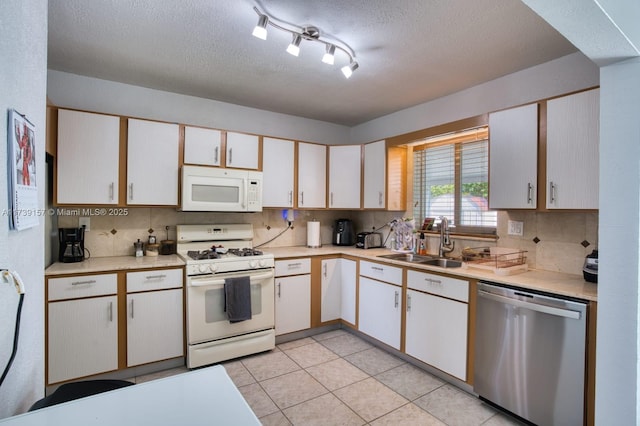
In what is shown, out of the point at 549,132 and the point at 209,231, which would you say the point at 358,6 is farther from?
the point at 209,231

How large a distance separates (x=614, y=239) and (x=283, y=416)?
2.08 meters

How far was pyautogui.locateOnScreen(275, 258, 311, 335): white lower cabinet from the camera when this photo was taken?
3154 mm

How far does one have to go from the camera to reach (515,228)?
262cm

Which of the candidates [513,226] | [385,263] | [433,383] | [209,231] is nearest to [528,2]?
[513,226]

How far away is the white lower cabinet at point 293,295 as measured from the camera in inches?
124

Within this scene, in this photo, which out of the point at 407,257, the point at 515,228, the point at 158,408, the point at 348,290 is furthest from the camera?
the point at 348,290

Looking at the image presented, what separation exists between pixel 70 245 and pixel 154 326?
92 cm

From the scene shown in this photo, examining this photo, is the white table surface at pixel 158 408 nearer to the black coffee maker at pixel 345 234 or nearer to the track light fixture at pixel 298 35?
the track light fixture at pixel 298 35

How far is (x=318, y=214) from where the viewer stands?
409cm

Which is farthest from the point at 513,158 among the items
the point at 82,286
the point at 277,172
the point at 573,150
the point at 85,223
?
the point at 85,223

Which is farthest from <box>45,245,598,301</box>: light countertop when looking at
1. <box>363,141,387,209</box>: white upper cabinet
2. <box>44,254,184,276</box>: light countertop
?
<box>363,141,387,209</box>: white upper cabinet

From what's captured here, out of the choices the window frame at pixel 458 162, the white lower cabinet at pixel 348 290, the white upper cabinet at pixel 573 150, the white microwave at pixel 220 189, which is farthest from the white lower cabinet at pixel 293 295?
the white upper cabinet at pixel 573 150

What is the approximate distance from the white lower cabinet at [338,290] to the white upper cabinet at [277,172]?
32.4 inches

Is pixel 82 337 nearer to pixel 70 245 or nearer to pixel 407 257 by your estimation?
pixel 70 245
